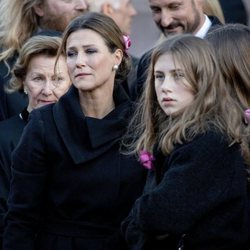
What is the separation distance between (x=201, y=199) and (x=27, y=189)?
1120 millimetres

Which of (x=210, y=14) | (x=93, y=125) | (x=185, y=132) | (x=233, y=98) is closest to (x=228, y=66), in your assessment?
(x=233, y=98)

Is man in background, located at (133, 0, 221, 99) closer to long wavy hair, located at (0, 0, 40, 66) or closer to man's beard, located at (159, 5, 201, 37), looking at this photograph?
man's beard, located at (159, 5, 201, 37)

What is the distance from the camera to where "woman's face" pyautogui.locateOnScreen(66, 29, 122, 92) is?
474 centimetres

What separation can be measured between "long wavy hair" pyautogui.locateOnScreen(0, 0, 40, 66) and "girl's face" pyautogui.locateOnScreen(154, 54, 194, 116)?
1.92 m

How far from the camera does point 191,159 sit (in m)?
3.95

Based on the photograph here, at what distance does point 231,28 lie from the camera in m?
4.47

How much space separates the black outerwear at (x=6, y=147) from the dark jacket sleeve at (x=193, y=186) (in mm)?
1391

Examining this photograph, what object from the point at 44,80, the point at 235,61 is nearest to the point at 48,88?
the point at 44,80

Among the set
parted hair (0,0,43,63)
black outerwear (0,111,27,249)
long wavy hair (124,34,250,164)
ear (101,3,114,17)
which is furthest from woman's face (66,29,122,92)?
ear (101,3,114,17)

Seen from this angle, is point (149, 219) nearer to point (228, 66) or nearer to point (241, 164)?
point (241, 164)

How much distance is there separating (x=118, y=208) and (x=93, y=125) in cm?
42

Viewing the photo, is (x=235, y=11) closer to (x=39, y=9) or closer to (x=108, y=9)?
(x=108, y=9)

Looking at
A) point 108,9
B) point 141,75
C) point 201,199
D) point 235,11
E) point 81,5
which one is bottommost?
point 201,199

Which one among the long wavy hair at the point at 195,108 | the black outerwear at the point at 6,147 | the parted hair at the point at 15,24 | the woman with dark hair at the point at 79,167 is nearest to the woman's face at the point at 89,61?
the woman with dark hair at the point at 79,167
